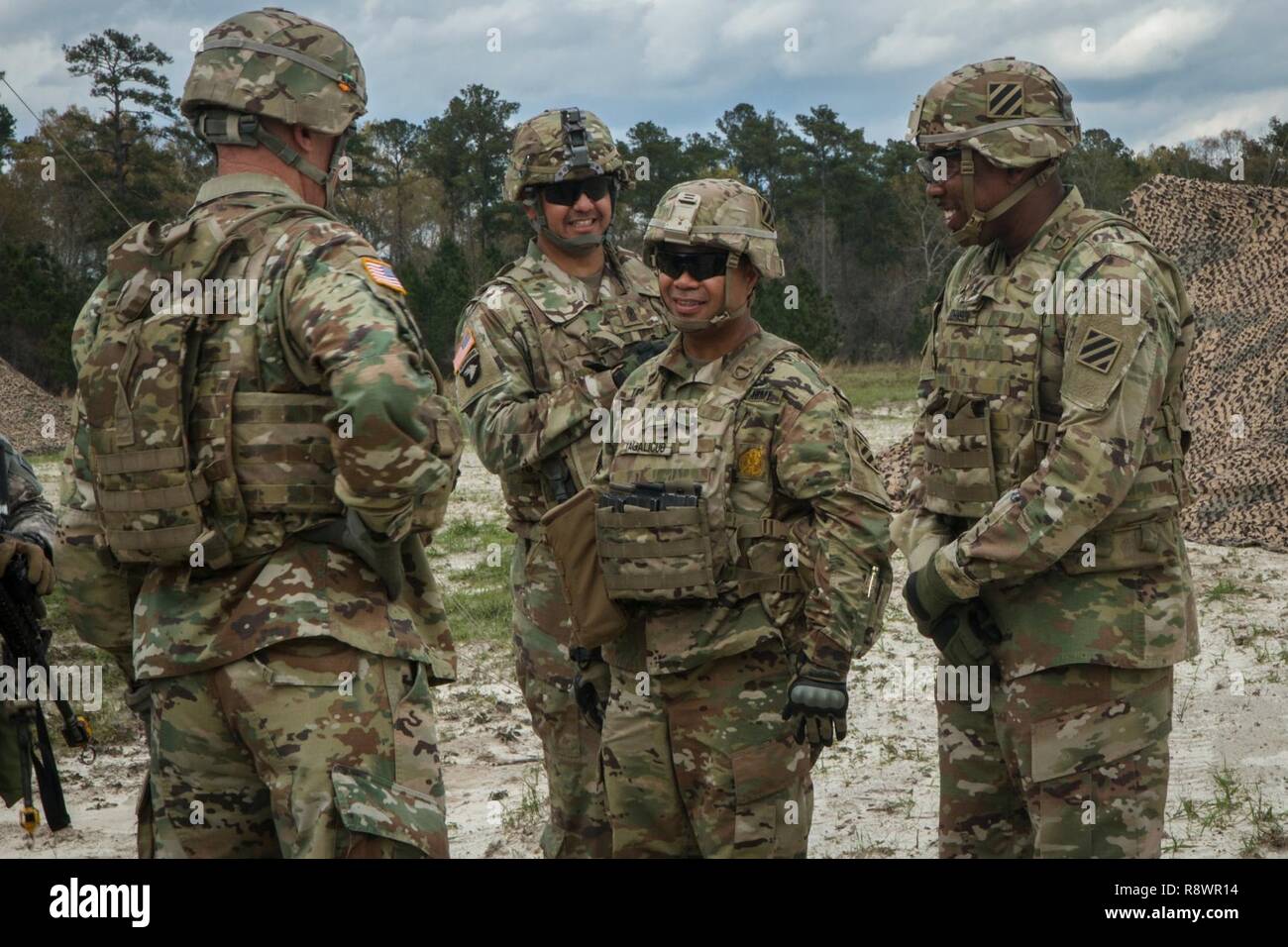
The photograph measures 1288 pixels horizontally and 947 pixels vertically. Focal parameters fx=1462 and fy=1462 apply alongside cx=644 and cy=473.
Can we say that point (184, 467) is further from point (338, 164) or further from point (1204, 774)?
point (1204, 774)

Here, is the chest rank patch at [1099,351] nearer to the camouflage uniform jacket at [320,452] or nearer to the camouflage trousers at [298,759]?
the camouflage uniform jacket at [320,452]

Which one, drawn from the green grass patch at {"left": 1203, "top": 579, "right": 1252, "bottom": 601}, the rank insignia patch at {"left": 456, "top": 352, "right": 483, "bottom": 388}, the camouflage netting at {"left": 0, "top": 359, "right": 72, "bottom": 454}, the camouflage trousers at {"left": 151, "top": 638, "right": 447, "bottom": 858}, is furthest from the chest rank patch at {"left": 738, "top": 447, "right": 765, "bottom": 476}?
the camouflage netting at {"left": 0, "top": 359, "right": 72, "bottom": 454}

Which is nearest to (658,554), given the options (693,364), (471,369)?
(693,364)

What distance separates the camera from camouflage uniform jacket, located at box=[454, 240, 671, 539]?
190 inches

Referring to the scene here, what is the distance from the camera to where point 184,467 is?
135 inches

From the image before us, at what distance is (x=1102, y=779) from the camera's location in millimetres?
3963

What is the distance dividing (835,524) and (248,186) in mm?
1751

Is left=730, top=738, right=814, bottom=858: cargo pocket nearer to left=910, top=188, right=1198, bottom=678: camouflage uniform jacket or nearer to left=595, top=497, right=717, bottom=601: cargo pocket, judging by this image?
left=595, top=497, right=717, bottom=601: cargo pocket

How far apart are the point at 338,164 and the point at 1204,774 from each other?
15.2ft

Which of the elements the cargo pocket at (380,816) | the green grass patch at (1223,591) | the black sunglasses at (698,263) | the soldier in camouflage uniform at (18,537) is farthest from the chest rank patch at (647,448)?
the green grass patch at (1223,591)

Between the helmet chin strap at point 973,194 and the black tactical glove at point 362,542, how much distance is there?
6.10 feet

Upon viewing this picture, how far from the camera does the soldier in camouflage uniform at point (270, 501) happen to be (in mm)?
3320

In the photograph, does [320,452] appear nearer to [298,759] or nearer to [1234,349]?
[298,759]

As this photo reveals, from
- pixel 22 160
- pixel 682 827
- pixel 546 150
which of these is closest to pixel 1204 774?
pixel 682 827
